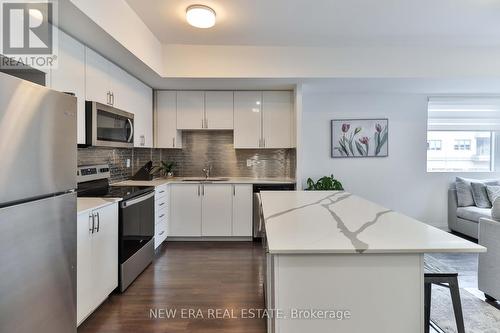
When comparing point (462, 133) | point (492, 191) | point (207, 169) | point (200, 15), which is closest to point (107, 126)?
point (200, 15)

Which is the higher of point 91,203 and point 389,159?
point 389,159

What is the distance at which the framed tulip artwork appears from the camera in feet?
14.8

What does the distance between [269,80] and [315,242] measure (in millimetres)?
2836

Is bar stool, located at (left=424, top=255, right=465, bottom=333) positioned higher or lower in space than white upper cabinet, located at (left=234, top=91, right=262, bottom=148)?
lower

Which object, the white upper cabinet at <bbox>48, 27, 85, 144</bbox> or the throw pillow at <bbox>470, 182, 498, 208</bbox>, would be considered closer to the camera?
the white upper cabinet at <bbox>48, 27, 85, 144</bbox>

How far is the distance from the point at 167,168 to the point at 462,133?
4851 mm

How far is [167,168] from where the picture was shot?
14.2 feet

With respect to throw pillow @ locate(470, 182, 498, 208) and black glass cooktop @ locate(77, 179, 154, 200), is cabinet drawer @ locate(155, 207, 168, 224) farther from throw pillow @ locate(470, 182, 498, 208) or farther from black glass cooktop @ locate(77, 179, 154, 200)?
throw pillow @ locate(470, 182, 498, 208)

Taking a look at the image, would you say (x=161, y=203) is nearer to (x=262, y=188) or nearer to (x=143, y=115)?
(x=143, y=115)

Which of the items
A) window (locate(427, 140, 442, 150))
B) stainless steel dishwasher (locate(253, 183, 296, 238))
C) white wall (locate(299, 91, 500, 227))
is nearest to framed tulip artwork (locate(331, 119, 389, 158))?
white wall (locate(299, 91, 500, 227))

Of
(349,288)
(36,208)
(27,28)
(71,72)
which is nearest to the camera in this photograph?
(349,288)

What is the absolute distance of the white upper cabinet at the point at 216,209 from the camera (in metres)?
3.93

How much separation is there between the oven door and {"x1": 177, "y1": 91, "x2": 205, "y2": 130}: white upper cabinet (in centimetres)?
137

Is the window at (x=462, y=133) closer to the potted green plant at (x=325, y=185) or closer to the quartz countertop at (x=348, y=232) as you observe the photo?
the potted green plant at (x=325, y=185)
